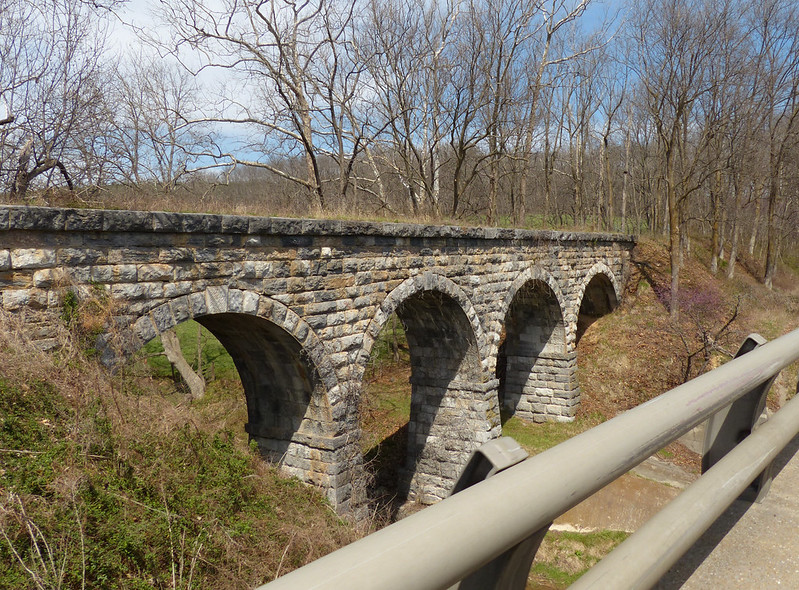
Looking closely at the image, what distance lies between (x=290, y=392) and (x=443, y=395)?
4.51 m

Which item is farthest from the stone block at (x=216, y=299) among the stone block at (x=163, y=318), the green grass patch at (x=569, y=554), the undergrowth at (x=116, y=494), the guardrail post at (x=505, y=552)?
the green grass patch at (x=569, y=554)

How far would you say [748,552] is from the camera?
5.76ft

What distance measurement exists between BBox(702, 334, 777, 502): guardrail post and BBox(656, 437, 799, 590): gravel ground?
61mm

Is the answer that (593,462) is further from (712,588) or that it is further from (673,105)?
(673,105)

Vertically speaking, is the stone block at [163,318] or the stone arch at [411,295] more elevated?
the stone block at [163,318]

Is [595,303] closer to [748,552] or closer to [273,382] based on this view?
[273,382]

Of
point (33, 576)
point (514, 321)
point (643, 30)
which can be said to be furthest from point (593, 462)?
point (643, 30)

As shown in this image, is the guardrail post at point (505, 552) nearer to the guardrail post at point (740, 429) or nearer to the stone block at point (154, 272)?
the guardrail post at point (740, 429)

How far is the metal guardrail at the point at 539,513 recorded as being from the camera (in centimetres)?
71

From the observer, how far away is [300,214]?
346 inches

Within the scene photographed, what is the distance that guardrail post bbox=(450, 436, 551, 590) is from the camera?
975mm

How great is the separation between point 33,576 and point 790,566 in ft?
13.2

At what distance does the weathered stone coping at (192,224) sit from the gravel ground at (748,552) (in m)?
5.52

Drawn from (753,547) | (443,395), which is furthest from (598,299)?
(753,547)
